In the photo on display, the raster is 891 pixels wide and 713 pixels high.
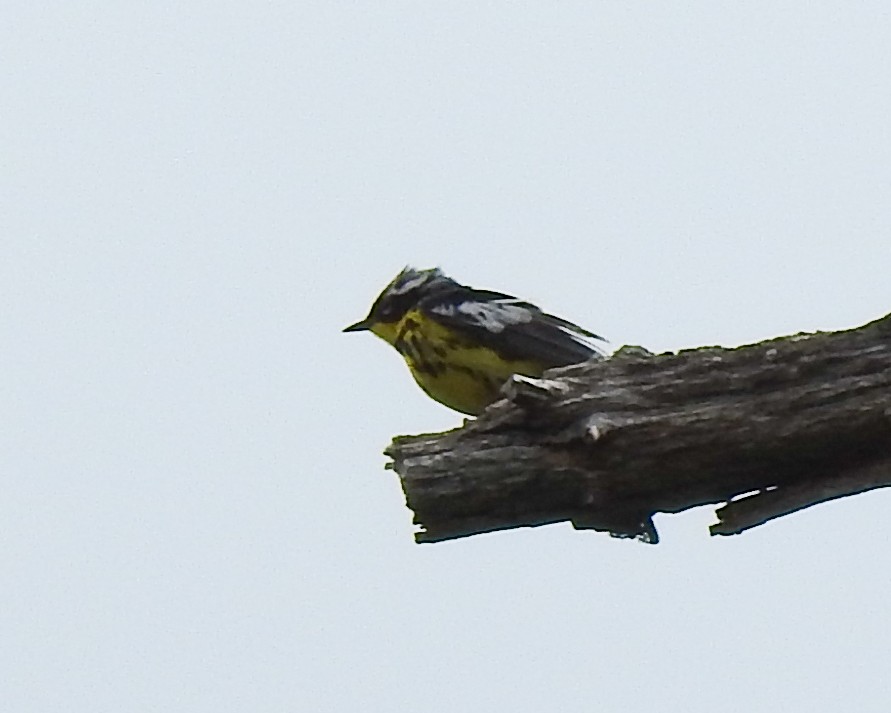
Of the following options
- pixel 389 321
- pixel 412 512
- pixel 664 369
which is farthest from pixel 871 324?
pixel 389 321

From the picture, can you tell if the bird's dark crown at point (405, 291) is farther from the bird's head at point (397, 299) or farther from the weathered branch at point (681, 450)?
the weathered branch at point (681, 450)

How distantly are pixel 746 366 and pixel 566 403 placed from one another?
12.3 inches

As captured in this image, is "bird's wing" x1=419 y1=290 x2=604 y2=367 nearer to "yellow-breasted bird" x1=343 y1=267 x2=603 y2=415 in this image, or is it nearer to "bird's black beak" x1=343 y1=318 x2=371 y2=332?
"yellow-breasted bird" x1=343 y1=267 x2=603 y2=415

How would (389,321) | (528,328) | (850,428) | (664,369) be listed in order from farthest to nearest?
(389,321) < (528,328) < (664,369) < (850,428)

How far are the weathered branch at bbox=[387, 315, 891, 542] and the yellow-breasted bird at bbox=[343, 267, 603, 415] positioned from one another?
3.10 ft

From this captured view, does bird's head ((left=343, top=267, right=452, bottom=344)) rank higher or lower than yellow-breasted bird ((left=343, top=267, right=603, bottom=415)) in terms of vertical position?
higher

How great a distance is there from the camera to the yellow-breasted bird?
3133 mm

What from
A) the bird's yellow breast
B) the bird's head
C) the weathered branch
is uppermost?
the bird's head

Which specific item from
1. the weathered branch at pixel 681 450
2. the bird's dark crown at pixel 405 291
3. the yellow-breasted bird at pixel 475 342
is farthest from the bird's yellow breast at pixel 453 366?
the weathered branch at pixel 681 450

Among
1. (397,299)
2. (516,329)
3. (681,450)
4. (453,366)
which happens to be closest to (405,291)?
(397,299)

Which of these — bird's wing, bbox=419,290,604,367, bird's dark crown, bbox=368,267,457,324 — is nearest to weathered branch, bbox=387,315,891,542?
bird's wing, bbox=419,290,604,367

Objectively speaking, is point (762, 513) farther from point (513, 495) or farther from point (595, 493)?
point (513, 495)

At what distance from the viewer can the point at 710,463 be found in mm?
2098

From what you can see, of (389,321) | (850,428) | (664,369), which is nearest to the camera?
(850,428)
